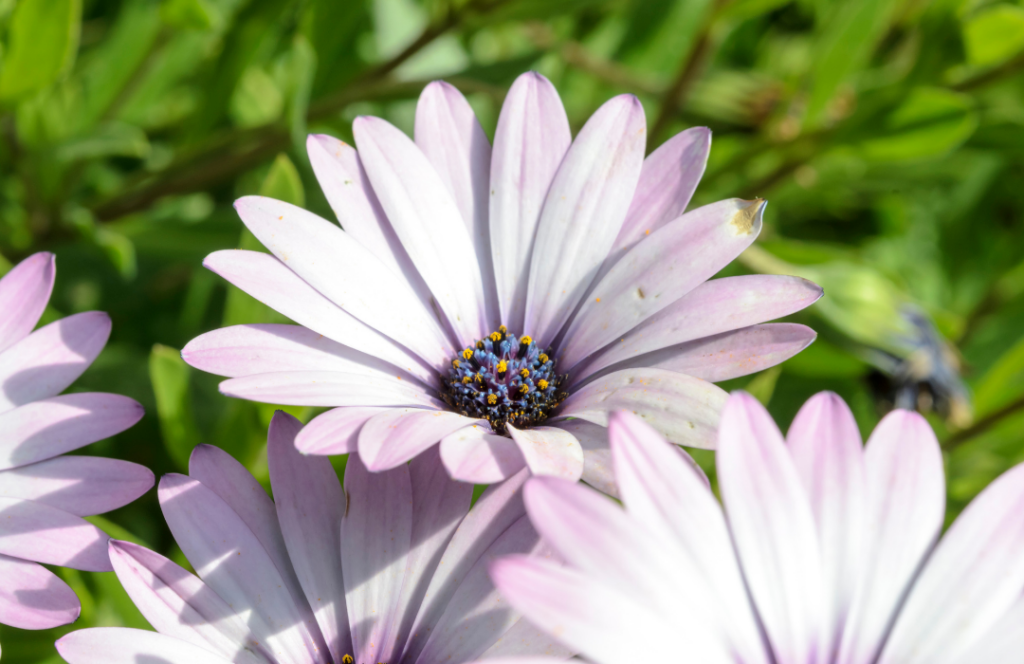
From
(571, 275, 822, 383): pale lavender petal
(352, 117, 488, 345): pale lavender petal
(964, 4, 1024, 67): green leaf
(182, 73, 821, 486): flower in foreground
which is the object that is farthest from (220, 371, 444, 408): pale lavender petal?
(964, 4, 1024, 67): green leaf

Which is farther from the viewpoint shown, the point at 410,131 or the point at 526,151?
the point at 410,131

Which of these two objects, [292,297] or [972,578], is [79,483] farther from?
[972,578]

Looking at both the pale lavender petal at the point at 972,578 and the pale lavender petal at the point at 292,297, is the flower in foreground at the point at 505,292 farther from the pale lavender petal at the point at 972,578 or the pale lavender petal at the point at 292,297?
the pale lavender petal at the point at 972,578

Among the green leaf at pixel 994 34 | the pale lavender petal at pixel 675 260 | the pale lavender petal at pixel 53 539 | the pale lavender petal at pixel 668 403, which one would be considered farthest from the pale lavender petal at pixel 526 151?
the green leaf at pixel 994 34

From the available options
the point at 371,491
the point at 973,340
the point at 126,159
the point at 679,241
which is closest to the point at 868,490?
the point at 679,241

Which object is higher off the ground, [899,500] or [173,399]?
[173,399]

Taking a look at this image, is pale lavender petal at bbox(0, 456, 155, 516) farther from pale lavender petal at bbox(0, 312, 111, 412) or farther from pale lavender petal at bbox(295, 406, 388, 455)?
pale lavender petal at bbox(295, 406, 388, 455)

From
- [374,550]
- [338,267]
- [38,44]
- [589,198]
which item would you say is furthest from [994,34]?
[38,44]
